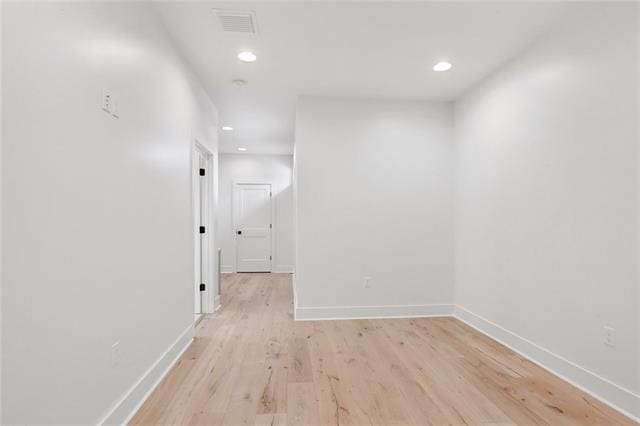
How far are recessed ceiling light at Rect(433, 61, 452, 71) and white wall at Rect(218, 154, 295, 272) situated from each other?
4.56 meters

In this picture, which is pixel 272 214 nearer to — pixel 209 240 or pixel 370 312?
pixel 209 240

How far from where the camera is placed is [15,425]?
108 cm

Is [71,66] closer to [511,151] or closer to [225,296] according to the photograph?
[511,151]

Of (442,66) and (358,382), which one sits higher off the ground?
(442,66)

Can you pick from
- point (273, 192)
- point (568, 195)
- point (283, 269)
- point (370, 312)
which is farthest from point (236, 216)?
point (568, 195)

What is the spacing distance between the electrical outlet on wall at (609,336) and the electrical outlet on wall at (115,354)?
9.59ft

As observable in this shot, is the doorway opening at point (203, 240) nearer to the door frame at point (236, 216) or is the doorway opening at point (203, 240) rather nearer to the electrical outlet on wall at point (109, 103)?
the electrical outlet on wall at point (109, 103)

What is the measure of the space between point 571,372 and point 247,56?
3492 millimetres

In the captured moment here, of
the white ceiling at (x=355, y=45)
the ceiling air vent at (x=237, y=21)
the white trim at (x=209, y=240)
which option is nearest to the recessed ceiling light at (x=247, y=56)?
the white ceiling at (x=355, y=45)

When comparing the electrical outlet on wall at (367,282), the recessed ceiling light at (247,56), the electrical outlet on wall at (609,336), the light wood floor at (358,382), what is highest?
the recessed ceiling light at (247,56)

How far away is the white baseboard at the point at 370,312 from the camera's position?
12.0 ft

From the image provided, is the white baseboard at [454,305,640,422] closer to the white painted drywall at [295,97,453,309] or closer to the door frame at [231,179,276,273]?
the white painted drywall at [295,97,453,309]

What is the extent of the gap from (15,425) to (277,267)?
597cm

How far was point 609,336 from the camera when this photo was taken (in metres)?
1.97
